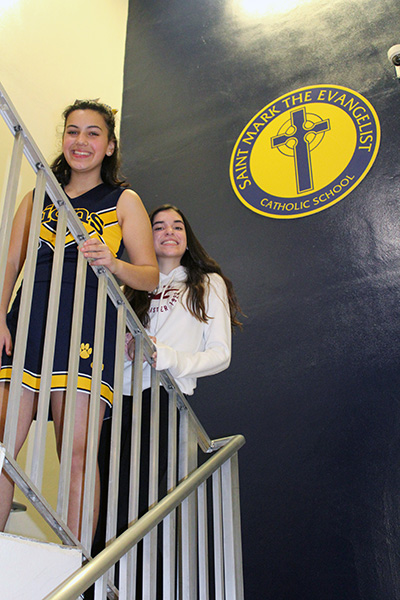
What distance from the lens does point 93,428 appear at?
1.43 meters

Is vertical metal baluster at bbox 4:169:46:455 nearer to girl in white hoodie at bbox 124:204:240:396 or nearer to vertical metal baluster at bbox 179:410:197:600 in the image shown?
girl in white hoodie at bbox 124:204:240:396

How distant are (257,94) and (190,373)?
276 cm

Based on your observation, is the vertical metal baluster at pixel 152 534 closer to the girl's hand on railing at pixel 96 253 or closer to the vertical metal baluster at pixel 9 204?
the girl's hand on railing at pixel 96 253

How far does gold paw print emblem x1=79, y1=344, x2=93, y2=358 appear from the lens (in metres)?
1.63

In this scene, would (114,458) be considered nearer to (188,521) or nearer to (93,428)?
(93,428)

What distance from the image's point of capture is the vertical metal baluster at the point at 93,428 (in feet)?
4.44

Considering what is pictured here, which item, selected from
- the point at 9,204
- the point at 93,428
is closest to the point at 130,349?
the point at 93,428

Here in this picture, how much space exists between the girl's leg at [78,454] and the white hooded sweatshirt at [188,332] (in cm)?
39

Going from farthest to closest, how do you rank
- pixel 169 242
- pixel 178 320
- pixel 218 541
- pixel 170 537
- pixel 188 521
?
pixel 169 242 < pixel 178 320 < pixel 218 541 < pixel 188 521 < pixel 170 537

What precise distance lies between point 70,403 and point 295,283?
233cm

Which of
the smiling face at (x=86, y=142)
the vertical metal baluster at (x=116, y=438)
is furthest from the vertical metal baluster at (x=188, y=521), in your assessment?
the smiling face at (x=86, y=142)

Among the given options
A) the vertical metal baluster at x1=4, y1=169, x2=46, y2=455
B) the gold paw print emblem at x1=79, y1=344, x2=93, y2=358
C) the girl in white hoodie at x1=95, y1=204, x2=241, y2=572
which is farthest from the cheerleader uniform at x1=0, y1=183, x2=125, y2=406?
the vertical metal baluster at x1=4, y1=169, x2=46, y2=455

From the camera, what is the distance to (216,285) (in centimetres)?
233

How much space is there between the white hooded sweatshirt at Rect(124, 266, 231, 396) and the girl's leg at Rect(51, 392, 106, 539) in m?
0.39
